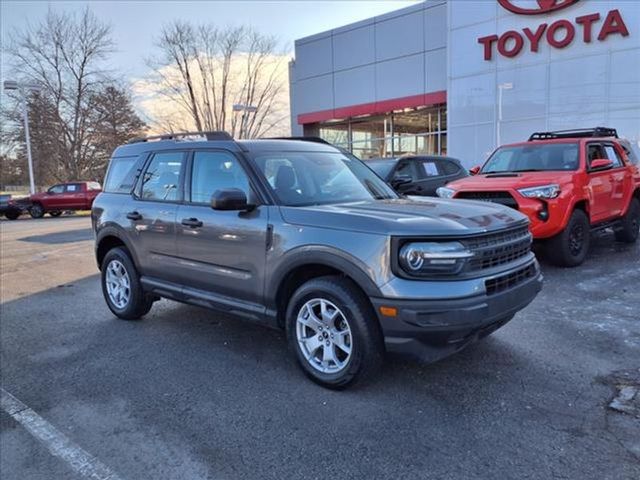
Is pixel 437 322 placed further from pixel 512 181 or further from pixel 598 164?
pixel 598 164

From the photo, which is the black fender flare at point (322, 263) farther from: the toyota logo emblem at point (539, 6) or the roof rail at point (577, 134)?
the toyota logo emblem at point (539, 6)

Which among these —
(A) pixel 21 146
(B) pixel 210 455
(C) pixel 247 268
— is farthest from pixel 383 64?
(A) pixel 21 146

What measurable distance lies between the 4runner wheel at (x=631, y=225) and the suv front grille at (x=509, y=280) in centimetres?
612

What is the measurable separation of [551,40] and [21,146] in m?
36.4

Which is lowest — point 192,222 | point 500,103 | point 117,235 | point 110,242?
point 110,242

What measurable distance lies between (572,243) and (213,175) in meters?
5.32

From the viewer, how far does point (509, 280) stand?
353 centimetres

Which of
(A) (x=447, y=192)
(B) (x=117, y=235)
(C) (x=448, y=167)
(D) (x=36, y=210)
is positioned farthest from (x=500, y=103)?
(D) (x=36, y=210)

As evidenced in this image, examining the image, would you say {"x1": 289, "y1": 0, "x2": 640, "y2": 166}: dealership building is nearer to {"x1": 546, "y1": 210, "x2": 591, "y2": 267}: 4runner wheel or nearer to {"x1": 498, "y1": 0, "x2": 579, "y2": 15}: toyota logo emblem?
{"x1": 498, "y1": 0, "x2": 579, "y2": 15}: toyota logo emblem

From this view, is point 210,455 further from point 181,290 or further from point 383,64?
point 383,64

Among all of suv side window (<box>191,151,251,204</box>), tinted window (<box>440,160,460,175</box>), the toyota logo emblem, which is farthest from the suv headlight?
the toyota logo emblem

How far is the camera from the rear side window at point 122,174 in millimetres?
5477

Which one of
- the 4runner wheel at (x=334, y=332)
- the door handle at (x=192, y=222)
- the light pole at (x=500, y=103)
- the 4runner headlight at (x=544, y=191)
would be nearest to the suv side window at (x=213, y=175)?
the door handle at (x=192, y=222)

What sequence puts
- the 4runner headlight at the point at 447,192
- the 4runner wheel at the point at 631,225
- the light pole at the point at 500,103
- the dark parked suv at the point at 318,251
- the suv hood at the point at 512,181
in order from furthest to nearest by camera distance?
the light pole at the point at 500,103
the 4runner wheel at the point at 631,225
the 4runner headlight at the point at 447,192
the suv hood at the point at 512,181
the dark parked suv at the point at 318,251
